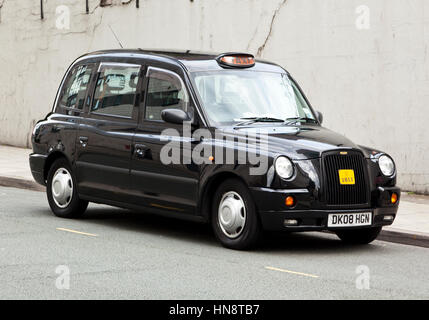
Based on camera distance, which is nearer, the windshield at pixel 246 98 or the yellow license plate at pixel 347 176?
the yellow license plate at pixel 347 176

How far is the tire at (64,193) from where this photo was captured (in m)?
11.1

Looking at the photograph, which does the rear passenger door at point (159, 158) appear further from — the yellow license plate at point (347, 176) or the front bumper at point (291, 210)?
the yellow license plate at point (347, 176)

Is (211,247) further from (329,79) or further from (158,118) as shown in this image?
(329,79)

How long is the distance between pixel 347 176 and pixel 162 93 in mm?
2284

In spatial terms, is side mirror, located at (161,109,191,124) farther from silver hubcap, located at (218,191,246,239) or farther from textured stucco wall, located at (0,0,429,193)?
textured stucco wall, located at (0,0,429,193)

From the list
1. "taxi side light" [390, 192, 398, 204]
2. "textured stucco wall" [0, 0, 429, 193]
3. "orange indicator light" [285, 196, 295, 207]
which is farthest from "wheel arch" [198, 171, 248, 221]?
"textured stucco wall" [0, 0, 429, 193]

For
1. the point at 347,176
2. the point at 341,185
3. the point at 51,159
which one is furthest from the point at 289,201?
the point at 51,159

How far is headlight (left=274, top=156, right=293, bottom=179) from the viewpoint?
28.6ft

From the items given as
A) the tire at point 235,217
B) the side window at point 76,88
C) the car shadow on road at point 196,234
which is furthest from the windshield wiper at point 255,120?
the side window at point 76,88

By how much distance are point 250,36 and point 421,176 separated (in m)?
4.27

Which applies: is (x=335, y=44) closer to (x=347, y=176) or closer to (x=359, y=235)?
(x=359, y=235)

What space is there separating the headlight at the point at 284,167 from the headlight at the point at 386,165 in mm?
1141

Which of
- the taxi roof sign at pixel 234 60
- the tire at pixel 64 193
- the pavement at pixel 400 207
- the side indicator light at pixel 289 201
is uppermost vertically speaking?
the taxi roof sign at pixel 234 60

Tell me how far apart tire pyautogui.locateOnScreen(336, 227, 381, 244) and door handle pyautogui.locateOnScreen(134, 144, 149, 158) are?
2.28 m
